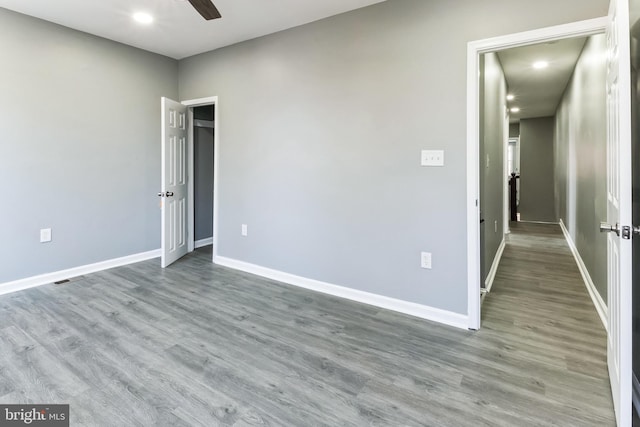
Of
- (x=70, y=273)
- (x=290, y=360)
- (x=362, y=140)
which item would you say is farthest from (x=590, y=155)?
(x=70, y=273)

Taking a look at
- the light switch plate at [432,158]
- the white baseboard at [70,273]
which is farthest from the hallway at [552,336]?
the white baseboard at [70,273]

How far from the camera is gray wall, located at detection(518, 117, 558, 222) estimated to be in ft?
26.2

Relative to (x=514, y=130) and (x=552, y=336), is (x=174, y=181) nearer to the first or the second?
(x=552, y=336)

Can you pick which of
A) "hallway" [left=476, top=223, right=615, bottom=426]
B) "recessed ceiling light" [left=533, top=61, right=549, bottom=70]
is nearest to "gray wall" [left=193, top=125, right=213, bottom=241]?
"hallway" [left=476, top=223, right=615, bottom=426]

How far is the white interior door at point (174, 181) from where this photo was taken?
3936 mm

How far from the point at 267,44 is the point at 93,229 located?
2.81 metres

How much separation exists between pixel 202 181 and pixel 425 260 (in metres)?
3.63

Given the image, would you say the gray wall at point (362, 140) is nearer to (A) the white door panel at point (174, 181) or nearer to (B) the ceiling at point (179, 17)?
(B) the ceiling at point (179, 17)

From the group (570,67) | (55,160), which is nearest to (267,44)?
(55,160)

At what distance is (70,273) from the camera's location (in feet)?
11.9

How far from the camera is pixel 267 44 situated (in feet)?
11.7

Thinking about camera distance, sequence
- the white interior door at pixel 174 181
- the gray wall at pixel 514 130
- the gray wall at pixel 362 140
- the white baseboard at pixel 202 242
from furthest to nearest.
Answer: the gray wall at pixel 514 130 < the white baseboard at pixel 202 242 < the white interior door at pixel 174 181 < the gray wall at pixel 362 140

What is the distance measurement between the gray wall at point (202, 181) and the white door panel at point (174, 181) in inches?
16.0

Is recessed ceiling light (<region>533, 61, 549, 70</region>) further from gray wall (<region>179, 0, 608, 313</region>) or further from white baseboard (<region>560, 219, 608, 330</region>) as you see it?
gray wall (<region>179, 0, 608, 313</region>)
